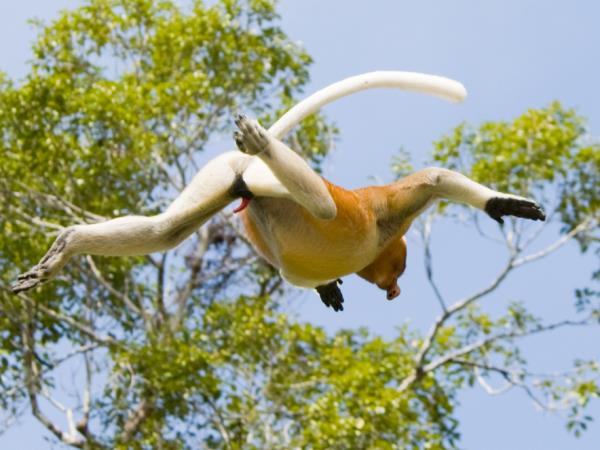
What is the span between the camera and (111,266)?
14766mm

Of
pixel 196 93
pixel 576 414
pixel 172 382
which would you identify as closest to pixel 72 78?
pixel 196 93

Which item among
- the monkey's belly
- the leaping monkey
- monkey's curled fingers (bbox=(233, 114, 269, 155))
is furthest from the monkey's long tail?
monkey's curled fingers (bbox=(233, 114, 269, 155))

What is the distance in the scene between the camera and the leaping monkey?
432 cm

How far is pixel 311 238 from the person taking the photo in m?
4.31

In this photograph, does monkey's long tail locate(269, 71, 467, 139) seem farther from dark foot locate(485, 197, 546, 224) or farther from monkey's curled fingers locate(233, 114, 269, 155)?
monkey's curled fingers locate(233, 114, 269, 155)

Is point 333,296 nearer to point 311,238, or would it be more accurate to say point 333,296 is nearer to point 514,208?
point 311,238

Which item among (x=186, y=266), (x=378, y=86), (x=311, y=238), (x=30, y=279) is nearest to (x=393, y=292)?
(x=311, y=238)

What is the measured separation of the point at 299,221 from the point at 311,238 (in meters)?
0.08

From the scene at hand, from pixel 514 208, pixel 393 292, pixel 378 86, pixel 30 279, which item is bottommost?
pixel 30 279

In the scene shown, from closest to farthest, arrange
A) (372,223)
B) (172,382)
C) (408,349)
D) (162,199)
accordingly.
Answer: (372,223) → (172,382) → (408,349) → (162,199)

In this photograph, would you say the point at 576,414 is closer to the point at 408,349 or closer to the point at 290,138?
the point at 408,349

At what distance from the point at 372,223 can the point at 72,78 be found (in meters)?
11.4

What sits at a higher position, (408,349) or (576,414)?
(408,349)

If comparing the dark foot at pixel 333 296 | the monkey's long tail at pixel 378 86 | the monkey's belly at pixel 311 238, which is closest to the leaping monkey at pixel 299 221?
the monkey's belly at pixel 311 238
